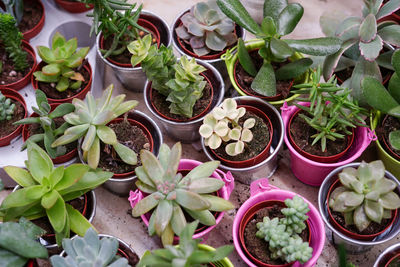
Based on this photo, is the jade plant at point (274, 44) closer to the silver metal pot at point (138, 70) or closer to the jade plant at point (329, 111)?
the jade plant at point (329, 111)

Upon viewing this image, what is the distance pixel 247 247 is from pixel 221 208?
0.20 meters

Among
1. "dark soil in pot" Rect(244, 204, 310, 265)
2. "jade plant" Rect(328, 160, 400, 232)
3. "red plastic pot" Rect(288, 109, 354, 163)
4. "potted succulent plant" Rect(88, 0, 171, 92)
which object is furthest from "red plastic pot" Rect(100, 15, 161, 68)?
"jade plant" Rect(328, 160, 400, 232)

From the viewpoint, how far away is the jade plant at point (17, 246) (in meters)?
1.26

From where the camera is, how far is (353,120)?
1.56m

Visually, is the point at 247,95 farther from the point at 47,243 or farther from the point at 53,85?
the point at 47,243

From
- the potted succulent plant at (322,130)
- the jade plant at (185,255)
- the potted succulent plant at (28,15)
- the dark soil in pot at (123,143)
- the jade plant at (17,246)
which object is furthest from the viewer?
the potted succulent plant at (28,15)

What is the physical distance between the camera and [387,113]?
1.49 meters

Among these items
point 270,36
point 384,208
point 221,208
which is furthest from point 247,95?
point 384,208

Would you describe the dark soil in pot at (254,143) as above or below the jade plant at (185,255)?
below

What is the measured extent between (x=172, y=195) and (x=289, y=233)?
1.30ft

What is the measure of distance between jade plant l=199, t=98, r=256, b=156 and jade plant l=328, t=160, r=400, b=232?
1.16 ft

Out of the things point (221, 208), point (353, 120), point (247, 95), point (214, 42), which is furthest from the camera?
point (214, 42)

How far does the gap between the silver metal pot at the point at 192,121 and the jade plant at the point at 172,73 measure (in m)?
0.05

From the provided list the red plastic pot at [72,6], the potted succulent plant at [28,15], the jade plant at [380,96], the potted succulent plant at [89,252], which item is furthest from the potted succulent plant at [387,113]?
the potted succulent plant at [28,15]
